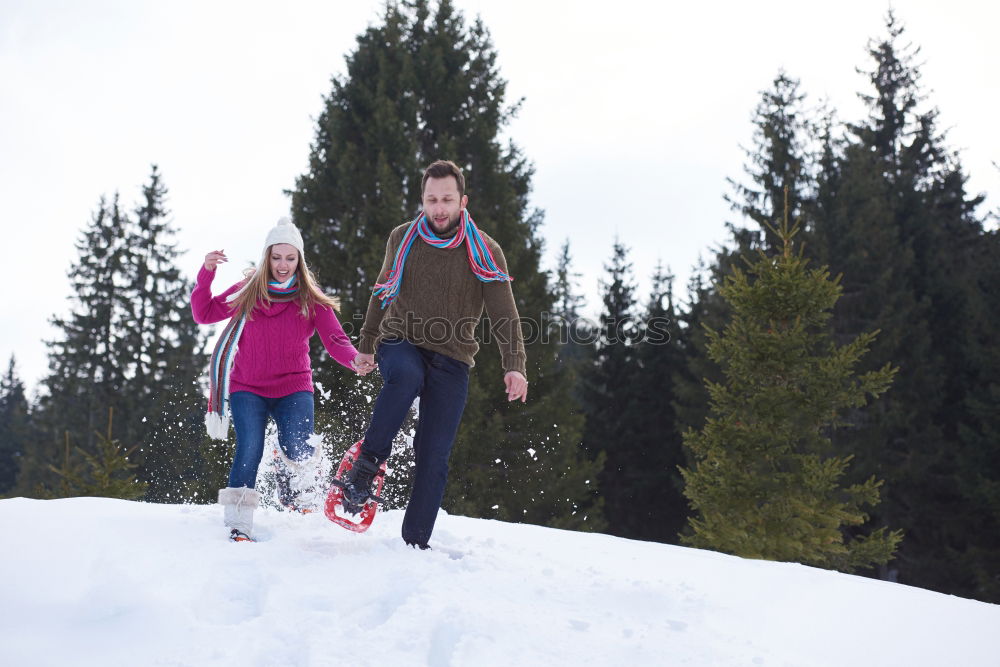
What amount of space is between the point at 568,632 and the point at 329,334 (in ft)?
8.09

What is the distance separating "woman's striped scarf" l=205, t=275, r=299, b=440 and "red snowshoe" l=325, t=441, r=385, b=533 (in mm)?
805

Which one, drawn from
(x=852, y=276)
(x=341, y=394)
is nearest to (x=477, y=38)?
(x=341, y=394)

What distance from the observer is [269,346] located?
4.48 m

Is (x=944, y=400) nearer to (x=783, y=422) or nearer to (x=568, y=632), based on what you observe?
(x=783, y=422)

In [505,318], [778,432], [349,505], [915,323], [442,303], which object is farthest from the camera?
[915,323]

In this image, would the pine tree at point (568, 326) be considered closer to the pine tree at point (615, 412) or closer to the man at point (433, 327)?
the pine tree at point (615, 412)

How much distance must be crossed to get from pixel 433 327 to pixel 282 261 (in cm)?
113

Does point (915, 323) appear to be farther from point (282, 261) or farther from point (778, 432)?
Answer: point (282, 261)

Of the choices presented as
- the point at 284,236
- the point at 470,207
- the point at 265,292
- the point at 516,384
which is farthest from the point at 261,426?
the point at 470,207

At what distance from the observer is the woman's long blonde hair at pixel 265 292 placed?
176 inches

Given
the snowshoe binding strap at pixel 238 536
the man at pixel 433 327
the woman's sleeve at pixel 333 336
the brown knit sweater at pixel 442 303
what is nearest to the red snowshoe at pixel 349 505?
the man at pixel 433 327

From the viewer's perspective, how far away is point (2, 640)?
2.60m

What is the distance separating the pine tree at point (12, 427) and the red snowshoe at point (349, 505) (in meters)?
34.8
